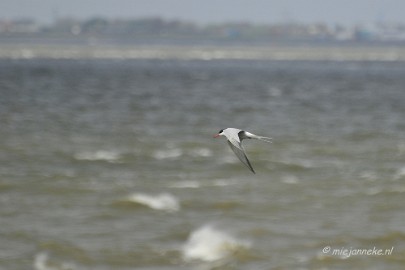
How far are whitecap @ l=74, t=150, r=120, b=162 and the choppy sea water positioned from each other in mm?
59

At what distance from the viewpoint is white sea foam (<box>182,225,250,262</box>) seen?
57.4 ft

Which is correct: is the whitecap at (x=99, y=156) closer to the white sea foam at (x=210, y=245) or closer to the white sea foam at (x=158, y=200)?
the white sea foam at (x=158, y=200)

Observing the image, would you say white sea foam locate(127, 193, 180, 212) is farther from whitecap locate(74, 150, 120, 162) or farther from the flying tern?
the flying tern

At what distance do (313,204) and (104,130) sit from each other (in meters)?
16.2

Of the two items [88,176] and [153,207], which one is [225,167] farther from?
[153,207]

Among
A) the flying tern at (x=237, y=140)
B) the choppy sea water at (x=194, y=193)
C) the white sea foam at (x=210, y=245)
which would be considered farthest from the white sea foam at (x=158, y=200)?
the flying tern at (x=237, y=140)

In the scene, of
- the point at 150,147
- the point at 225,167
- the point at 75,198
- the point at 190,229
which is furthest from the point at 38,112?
the point at 190,229

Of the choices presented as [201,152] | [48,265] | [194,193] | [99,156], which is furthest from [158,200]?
[201,152]

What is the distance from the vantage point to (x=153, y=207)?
2127cm

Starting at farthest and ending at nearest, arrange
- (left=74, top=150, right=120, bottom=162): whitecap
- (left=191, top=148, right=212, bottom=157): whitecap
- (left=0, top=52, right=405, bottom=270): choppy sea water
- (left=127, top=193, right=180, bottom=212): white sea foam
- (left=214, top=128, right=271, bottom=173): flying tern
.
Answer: (left=191, top=148, right=212, bottom=157): whitecap
(left=74, top=150, right=120, bottom=162): whitecap
(left=127, top=193, right=180, bottom=212): white sea foam
(left=0, top=52, right=405, bottom=270): choppy sea water
(left=214, top=128, right=271, bottom=173): flying tern

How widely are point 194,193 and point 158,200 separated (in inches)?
49.2

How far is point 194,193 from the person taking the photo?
2289 centimetres

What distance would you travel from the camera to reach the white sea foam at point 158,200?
21.3m

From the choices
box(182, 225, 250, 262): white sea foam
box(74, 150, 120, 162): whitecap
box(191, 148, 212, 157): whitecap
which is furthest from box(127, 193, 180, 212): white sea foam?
box(191, 148, 212, 157): whitecap
